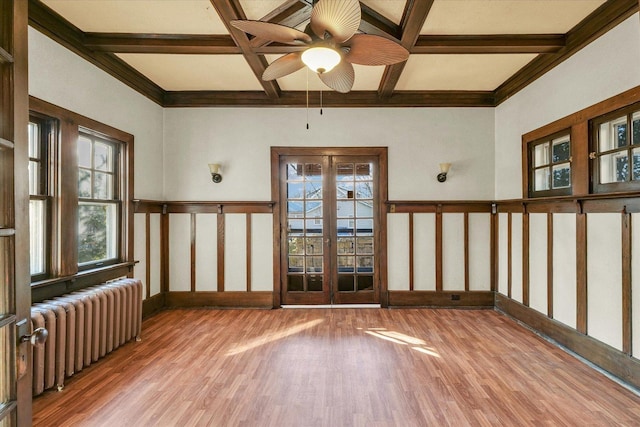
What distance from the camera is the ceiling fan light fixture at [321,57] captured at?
7.61ft

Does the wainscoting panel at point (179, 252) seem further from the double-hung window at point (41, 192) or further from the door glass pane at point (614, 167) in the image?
the door glass pane at point (614, 167)

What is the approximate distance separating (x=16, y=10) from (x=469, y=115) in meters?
5.00

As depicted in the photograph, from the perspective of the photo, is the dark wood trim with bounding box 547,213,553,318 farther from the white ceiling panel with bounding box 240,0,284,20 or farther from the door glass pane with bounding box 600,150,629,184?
the white ceiling panel with bounding box 240,0,284,20

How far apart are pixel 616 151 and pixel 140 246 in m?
5.18

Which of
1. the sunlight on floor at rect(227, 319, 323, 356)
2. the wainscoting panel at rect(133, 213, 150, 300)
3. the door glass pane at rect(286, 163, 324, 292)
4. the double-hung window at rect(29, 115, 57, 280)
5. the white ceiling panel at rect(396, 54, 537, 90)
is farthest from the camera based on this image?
the door glass pane at rect(286, 163, 324, 292)

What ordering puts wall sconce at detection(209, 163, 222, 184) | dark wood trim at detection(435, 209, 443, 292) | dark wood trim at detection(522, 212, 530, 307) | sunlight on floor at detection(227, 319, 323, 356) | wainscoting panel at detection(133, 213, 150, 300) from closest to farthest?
sunlight on floor at detection(227, 319, 323, 356)
dark wood trim at detection(522, 212, 530, 307)
wainscoting panel at detection(133, 213, 150, 300)
wall sconce at detection(209, 163, 222, 184)
dark wood trim at detection(435, 209, 443, 292)

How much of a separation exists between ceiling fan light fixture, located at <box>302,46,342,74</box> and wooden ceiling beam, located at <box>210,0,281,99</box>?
34.7 inches

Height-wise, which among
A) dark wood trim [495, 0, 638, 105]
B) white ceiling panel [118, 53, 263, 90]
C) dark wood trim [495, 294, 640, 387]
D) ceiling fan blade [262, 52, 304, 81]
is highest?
white ceiling panel [118, 53, 263, 90]

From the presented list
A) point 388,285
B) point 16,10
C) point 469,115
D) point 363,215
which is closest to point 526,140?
point 469,115

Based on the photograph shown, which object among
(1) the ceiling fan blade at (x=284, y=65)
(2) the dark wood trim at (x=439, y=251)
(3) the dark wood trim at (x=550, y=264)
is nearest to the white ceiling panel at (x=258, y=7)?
(1) the ceiling fan blade at (x=284, y=65)

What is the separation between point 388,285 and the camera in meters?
4.88

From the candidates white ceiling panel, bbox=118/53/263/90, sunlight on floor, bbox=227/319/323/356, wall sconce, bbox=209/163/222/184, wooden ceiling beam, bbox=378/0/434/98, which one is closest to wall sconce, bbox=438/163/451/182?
wooden ceiling beam, bbox=378/0/434/98

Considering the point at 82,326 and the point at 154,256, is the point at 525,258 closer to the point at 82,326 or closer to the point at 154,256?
the point at 82,326

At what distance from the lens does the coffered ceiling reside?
2.82 meters
